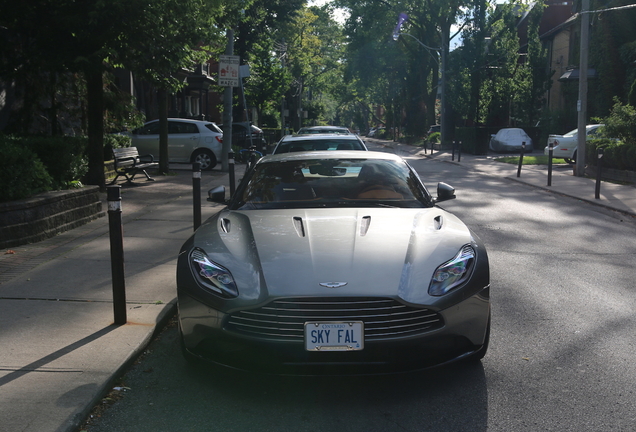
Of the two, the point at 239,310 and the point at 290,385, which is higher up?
the point at 239,310

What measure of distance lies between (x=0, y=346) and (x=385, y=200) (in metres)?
3.02

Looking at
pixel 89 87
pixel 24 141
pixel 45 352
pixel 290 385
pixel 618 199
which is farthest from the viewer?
pixel 618 199

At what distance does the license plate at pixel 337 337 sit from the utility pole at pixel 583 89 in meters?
17.5

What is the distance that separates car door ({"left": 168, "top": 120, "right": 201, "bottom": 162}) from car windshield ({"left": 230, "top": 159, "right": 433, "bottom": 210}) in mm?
16685

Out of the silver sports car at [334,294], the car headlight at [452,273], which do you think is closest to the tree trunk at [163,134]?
the silver sports car at [334,294]

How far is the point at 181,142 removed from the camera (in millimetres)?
22219

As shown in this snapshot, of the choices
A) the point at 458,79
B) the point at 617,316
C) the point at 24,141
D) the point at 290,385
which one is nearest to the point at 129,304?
the point at 290,385

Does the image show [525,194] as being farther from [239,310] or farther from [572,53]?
[572,53]

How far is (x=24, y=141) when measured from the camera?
9539 millimetres

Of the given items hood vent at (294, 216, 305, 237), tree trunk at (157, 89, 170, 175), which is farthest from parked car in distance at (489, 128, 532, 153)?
hood vent at (294, 216, 305, 237)

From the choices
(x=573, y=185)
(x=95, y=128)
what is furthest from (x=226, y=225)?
(x=573, y=185)

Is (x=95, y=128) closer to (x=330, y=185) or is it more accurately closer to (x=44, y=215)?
(x=44, y=215)

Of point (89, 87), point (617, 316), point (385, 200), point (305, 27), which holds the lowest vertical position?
point (617, 316)

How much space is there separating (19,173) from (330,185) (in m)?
4.57
